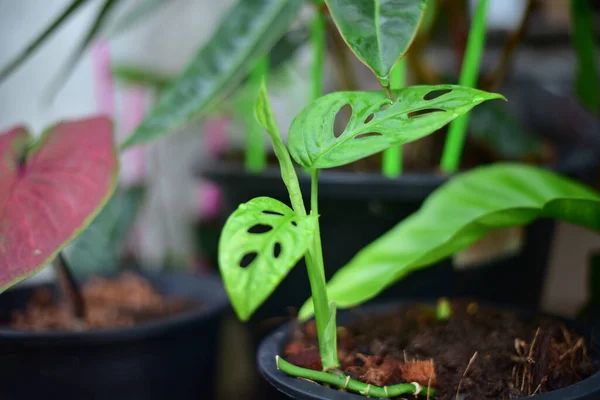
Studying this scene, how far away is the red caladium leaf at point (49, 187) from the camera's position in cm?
47

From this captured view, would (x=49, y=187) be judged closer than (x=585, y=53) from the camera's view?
Yes

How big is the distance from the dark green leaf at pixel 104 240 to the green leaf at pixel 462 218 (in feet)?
1.74

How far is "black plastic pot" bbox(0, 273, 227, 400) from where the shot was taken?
1.93ft

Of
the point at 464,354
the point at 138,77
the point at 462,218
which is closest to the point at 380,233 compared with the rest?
the point at 462,218

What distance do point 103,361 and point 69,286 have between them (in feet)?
0.35

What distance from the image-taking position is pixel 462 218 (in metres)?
0.55

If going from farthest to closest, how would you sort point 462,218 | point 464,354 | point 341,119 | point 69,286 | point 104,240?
point 341,119
point 104,240
point 69,286
point 462,218
point 464,354

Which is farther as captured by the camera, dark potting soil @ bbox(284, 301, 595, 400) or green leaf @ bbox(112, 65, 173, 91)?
green leaf @ bbox(112, 65, 173, 91)

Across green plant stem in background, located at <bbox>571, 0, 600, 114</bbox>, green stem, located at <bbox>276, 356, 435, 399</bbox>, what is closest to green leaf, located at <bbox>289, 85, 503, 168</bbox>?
green stem, located at <bbox>276, 356, 435, 399</bbox>

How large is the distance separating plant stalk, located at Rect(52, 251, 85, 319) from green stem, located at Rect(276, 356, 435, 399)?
1.10ft

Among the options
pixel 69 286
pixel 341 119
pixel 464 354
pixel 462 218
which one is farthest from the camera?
pixel 341 119

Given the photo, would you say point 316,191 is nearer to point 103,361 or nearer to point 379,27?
point 379,27

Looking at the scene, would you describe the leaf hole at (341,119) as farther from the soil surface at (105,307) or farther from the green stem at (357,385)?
the green stem at (357,385)

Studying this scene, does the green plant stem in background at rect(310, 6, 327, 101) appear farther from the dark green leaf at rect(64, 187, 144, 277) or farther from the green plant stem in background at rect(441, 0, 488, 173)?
the dark green leaf at rect(64, 187, 144, 277)
